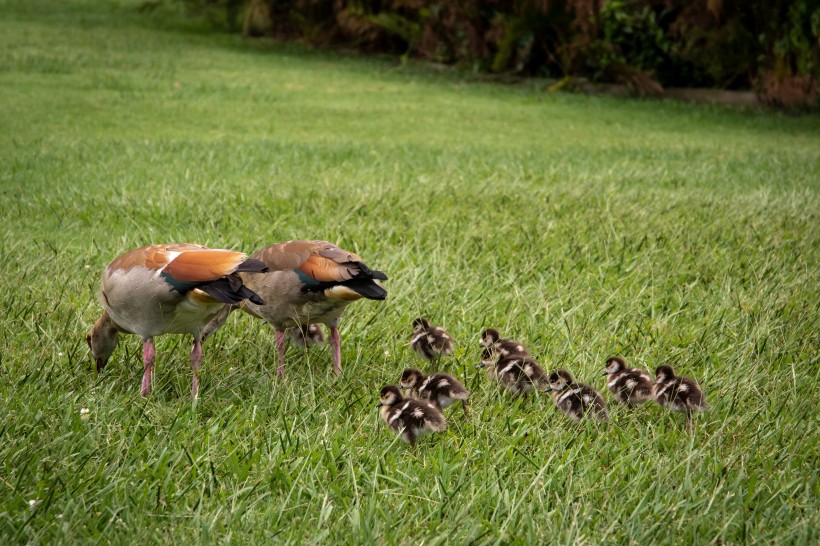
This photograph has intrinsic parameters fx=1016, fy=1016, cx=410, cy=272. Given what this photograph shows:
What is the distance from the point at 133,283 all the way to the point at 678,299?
3.50 metres

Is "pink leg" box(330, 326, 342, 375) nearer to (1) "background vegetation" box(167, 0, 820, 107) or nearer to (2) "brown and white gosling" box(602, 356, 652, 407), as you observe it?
(2) "brown and white gosling" box(602, 356, 652, 407)

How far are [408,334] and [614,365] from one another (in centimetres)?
129

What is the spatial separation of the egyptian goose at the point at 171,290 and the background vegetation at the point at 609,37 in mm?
12828

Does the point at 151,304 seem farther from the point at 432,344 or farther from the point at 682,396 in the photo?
the point at 682,396

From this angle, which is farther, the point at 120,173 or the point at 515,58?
the point at 515,58

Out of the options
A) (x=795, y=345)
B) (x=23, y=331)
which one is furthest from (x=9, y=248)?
(x=795, y=345)

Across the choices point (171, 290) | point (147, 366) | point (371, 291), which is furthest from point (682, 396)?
point (147, 366)

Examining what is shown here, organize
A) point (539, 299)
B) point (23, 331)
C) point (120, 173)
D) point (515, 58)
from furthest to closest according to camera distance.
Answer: point (515, 58) → point (120, 173) → point (539, 299) → point (23, 331)

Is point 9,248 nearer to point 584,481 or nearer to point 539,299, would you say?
point 539,299

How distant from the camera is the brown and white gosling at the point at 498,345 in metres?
4.84

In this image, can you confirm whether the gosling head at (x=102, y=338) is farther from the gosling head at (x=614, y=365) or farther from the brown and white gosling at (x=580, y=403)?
the gosling head at (x=614, y=365)

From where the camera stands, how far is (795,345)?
5.57 meters

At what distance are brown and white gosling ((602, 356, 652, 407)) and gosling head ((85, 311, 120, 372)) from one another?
7.73 feet

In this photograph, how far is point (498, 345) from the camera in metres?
4.96
